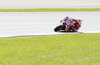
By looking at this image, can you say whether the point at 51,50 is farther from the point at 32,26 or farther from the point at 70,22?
the point at 32,26

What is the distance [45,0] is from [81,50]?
28.6 m

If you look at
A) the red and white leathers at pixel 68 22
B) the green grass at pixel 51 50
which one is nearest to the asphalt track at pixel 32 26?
the red and white leathers at pixel 68 22

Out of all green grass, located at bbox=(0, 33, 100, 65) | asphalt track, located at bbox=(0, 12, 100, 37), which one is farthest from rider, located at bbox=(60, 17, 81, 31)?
green grass, located at bbox=(0, 33, 100, 65)

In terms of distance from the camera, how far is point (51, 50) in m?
8.66

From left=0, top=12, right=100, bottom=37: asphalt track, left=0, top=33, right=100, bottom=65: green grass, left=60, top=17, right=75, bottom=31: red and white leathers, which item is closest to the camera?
left=0, top=33, right=100, bottom=65: green grass

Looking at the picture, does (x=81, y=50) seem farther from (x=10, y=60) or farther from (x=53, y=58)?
(x=10, y=60)

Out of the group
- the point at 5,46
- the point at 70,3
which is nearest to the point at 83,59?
the point at 5,46

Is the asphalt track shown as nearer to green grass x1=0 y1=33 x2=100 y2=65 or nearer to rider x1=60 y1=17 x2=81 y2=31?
rider x1=60 y1=17 x2=81 y2=31

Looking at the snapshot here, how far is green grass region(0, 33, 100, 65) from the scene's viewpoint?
728cm

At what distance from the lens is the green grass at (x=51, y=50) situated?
7281mm

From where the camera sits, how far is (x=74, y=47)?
362 inches

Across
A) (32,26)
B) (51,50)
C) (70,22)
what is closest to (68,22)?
(70,22)

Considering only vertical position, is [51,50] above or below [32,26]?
above

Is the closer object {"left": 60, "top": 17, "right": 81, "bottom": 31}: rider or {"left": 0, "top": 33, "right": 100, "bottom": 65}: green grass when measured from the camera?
{"left": 0, "top": 33, "right": 100, "bottom": 65}: green grass
